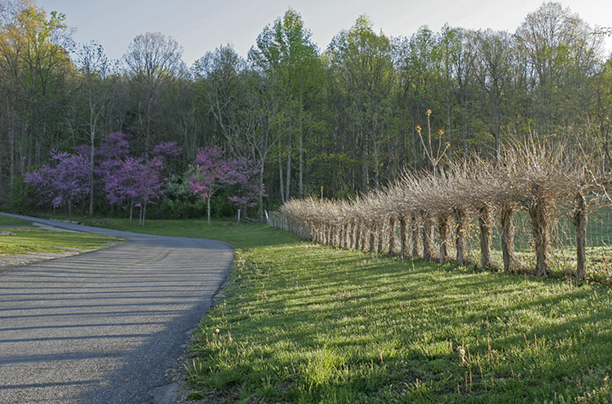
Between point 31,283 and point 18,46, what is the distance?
44988 mm

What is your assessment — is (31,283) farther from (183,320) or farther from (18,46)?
(18,46)

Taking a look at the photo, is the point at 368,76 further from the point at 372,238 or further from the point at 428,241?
the point at 428,241

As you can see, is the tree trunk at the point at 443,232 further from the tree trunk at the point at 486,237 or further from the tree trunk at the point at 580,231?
the tree trunk at the point at 580,231

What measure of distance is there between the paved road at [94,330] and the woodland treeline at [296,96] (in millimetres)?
28165

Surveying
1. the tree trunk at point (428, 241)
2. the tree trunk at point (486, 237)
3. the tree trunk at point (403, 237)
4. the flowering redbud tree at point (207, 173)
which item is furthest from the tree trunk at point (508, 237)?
the flowering redbud tree at point (207, 173)

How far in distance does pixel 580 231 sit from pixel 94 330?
8912 millimetres

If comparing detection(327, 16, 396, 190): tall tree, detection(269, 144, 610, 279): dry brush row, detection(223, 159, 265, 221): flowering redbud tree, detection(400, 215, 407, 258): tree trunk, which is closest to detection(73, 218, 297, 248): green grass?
detection(223, 159, 265, 221): flowering redbud tree

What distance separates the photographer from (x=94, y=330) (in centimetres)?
567

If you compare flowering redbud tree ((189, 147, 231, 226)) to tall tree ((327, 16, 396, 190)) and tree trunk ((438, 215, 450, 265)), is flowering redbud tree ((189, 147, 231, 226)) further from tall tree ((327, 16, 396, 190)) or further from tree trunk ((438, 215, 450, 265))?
tree trunk ((438, 215, 450, 265))

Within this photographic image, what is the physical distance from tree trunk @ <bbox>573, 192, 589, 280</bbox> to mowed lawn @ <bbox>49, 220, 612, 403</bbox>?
504mm

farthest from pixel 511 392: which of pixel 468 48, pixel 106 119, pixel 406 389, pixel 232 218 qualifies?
pixel 106 119

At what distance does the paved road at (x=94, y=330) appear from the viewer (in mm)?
3791

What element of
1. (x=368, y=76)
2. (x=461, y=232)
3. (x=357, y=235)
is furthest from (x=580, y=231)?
(x=368, y=76)

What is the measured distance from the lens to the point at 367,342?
4473 mm
